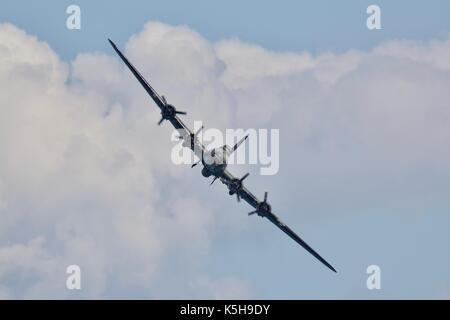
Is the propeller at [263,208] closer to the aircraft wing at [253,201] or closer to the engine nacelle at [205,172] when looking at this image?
the aircraft wing at [253,201]

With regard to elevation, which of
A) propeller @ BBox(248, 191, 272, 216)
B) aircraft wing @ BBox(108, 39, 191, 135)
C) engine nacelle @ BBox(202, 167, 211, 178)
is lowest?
propeller @ BBox(248, 191, 272, 216)

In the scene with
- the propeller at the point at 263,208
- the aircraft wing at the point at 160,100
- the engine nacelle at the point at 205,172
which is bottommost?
the propeller at the point at 263,208

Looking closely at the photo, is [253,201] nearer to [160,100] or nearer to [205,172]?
[205,172]

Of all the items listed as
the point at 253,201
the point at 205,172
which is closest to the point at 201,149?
the point at 205,172

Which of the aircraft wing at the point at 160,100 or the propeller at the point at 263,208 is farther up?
the aircraft wing at the point at 160,100

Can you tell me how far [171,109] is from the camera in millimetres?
145500

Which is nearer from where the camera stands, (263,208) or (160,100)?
(160,100)

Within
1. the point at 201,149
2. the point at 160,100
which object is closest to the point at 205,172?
the point at 201,149

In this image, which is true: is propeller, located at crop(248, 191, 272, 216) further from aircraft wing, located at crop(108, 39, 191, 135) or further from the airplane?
aircraft wing, located at crop(108, 39, 191, 135)

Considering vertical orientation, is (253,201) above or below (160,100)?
below

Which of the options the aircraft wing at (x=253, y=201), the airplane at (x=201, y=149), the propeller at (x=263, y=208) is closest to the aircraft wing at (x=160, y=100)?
the airplane at (x=201, y=149)

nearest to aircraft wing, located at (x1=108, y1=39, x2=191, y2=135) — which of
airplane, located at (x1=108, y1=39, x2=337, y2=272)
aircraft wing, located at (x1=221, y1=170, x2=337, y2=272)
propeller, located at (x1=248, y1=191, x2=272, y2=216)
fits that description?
airplane, located at (x1=108, y1=39, x2=337, y2=272)

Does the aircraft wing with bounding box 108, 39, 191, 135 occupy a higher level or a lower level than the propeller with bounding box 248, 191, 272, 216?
higher
